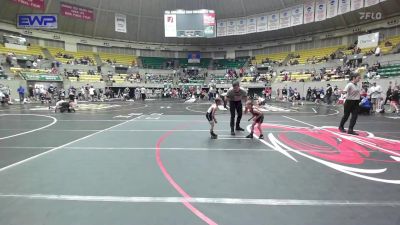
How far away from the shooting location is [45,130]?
992 cm

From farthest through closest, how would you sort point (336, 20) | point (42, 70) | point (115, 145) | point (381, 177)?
point (336, 20)
point (42, 70)
point (115, 145)
point (381, 177)

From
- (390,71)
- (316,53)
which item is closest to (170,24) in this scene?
(316,53)

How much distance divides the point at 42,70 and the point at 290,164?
3940 cm

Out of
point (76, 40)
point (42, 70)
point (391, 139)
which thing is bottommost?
point (391, 139)

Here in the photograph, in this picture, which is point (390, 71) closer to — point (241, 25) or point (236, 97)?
point (236, 97)

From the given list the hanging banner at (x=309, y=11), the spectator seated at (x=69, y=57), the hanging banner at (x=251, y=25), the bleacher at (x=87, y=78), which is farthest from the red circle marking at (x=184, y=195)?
the hanging banner at (x=251, y=25)

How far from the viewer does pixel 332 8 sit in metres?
37.0

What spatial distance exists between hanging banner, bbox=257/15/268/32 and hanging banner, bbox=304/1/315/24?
24.1 feet

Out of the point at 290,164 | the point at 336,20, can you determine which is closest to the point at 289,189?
the point at 290,164

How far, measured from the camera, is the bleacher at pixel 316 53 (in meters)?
44.3

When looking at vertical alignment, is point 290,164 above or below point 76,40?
below

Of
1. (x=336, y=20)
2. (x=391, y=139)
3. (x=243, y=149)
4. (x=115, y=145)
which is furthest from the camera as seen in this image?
(x=336, y=20)

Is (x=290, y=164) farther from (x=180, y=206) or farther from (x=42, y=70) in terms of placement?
(x=42, y=70)

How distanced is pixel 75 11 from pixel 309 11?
3225 cm
